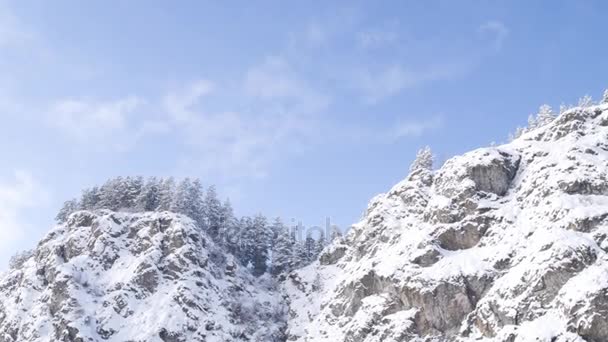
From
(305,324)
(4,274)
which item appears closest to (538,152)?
(305,324)

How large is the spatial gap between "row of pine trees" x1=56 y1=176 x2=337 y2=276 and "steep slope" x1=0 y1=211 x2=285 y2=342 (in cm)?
875

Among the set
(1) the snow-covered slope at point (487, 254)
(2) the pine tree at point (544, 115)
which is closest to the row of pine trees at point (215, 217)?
(1) the snow-covered slope at point (487, 254)

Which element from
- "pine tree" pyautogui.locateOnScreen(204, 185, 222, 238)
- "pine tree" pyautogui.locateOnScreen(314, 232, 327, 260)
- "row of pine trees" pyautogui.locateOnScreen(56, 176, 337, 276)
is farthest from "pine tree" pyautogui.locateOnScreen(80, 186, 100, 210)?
"pine tree" pyautogui.locateOnScreen(314, 232, 327, 260)

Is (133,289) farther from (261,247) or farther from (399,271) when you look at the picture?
(399,271)

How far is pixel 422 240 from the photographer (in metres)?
78.8

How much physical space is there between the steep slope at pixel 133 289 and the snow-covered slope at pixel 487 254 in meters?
8.96

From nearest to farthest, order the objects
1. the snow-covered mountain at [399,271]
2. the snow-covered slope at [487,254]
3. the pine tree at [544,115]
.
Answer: the snow-covered slope at [487,254] → the snow-covered mountain at [399,271] → the pine tree at [544,115]

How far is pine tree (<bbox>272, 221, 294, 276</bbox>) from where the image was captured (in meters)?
111

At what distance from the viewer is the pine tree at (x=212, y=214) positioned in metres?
115

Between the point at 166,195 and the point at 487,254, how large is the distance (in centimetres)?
5954

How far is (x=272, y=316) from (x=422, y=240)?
26377 millimetres

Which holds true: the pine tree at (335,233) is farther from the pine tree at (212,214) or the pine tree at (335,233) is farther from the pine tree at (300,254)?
the pine tree at (212,214)

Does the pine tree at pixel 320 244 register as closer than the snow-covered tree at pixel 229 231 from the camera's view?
No

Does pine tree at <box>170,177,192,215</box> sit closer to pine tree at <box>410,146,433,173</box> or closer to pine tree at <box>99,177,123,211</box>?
pine tree at <box>99,177,123,211</box>
